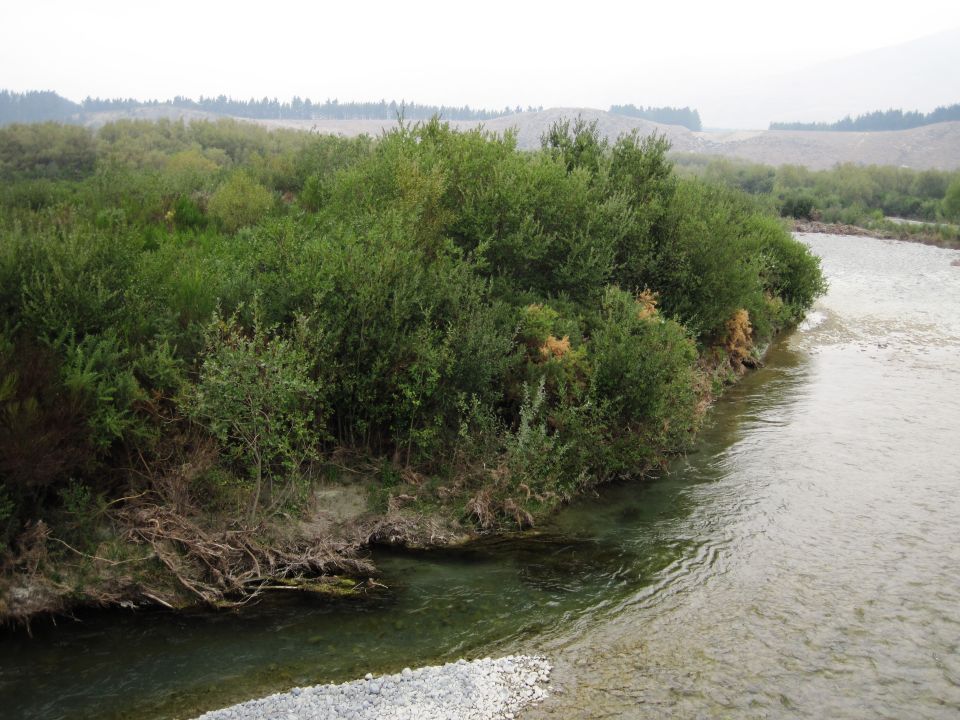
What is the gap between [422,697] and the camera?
11.9 metres

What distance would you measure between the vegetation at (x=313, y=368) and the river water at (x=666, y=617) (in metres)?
1.23

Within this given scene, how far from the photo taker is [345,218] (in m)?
23.6

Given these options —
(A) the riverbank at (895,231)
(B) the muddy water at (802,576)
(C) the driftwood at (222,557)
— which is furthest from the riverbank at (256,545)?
(A) the riverbank at (895,231)

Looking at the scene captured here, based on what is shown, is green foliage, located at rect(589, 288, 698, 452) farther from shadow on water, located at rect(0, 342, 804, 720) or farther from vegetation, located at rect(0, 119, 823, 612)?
shadow on water, located at rect(0, 342, 804, 720)

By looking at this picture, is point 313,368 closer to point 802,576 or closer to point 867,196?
point 802,576

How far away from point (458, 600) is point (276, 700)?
4.56 m

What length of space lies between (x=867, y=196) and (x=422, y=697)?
13578 cm

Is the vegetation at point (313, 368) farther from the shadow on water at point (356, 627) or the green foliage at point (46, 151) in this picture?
the green foliage at point (46, 151)

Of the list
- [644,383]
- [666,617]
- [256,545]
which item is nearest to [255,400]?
[256,545]

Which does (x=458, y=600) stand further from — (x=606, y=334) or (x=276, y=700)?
(x=606, y=334)

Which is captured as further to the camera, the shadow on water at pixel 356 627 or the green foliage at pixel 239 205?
the green foliage at pixel 239 205

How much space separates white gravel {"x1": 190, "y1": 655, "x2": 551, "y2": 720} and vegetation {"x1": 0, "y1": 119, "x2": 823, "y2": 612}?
3.74m

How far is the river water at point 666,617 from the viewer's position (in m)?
12.1

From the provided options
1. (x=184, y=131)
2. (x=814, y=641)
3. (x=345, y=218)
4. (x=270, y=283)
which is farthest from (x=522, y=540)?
(x=184, y=131)
